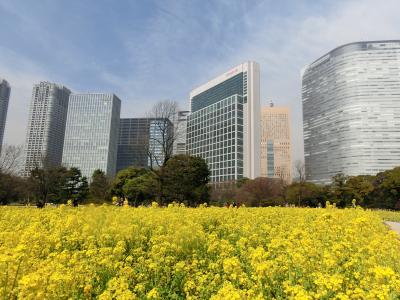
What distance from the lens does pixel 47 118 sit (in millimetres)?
109625

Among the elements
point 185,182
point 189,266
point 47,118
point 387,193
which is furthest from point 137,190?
point 47,118

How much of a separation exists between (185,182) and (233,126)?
7521 cm

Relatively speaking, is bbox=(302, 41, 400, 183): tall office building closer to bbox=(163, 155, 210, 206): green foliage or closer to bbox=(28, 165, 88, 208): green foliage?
bbox=(163, 155, 210, 206): green foliage

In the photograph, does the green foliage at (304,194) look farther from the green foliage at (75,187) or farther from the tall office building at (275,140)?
the tall office building at (275,140)

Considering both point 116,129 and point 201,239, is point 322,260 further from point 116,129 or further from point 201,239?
point 116,129

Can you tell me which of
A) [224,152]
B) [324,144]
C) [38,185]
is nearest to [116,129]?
[224,152]

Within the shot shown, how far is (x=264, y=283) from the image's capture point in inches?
130

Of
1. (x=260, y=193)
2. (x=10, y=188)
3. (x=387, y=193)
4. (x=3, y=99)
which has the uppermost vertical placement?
(x=3, y=99)

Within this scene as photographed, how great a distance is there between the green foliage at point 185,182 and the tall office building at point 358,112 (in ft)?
265

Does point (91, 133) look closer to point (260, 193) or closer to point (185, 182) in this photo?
point (260, 193)

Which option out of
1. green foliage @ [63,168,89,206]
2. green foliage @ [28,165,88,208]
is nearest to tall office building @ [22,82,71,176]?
green foliage @ [63,168,89,206]

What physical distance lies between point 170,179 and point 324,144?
99.4 metres

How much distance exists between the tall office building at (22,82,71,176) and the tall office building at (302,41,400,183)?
3601 inches

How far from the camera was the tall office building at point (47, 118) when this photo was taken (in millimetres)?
98188
